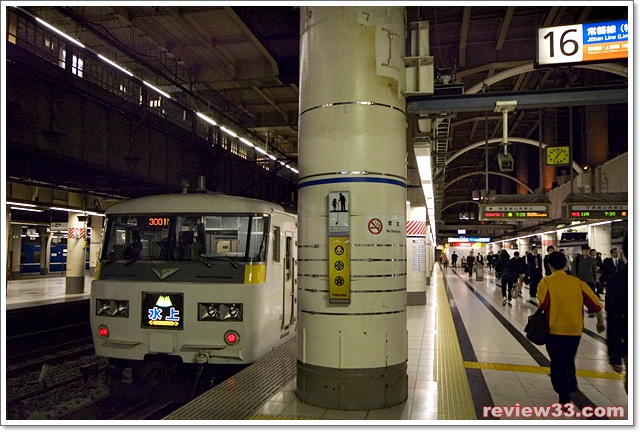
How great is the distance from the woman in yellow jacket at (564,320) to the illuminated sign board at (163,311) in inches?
170

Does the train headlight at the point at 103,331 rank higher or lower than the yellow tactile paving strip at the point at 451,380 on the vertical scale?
higher

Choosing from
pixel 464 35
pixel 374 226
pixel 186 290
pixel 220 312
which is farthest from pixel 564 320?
pixel 464 35


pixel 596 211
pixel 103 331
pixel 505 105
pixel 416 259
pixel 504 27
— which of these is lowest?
pixel 103 331

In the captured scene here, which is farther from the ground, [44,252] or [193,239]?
[193,239]

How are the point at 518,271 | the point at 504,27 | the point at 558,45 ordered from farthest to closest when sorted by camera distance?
1. the point at 518,271
2. the point at 504,27
3. the point at 558,45

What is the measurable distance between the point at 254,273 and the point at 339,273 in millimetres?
1603

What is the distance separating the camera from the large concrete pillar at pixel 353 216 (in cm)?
557

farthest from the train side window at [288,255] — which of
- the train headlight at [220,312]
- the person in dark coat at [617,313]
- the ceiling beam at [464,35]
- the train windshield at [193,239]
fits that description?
the ceiling beam at [464,35]

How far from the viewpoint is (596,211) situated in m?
15.6

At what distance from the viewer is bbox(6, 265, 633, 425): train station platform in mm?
5238

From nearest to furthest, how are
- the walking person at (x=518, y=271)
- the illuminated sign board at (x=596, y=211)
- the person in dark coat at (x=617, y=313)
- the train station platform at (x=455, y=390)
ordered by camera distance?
1. the train station platform at (x=455, y=390)
2. the person in dark coat at (x=617, y=313)
3. the illuminated sign board at (x=596, y=211)
4. the walking person at (x=518, y=271)

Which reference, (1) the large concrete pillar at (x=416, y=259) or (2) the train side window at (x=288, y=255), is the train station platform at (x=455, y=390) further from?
(1) the large concrete pillar at (x=416, y=259)

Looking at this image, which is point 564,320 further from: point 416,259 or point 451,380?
point 416,259
